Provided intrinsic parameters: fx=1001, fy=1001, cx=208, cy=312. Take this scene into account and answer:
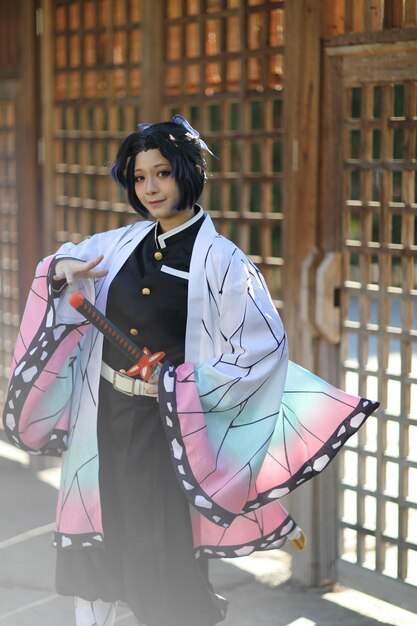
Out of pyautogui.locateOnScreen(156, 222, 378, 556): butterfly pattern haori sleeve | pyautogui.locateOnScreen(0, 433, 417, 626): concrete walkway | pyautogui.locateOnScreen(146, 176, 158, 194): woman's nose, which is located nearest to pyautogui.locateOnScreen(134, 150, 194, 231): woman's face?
pyautogui.locateOnScreen(146, 176, 158, 194): woman's nose

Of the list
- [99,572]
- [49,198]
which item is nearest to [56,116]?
[49,198]

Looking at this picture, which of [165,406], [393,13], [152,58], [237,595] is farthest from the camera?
[152,58]

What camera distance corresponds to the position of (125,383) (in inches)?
112

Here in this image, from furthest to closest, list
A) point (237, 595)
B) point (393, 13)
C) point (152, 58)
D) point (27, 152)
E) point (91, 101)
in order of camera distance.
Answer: point (27, 152) < point (91, 101) < point (152, 58) < point (237, 595) < point (393, 13)

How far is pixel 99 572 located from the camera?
118 inches

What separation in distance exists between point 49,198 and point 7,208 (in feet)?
2.41

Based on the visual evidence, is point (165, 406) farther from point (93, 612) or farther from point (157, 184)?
point (93, 612)

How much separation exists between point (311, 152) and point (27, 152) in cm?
221

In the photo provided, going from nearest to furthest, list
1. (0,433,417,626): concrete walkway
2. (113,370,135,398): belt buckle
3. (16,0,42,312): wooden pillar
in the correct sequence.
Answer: (113,370,135,398): belt buckle → (0,433,417,626): concrete walkway → (16,0,42,312): wooden pillar

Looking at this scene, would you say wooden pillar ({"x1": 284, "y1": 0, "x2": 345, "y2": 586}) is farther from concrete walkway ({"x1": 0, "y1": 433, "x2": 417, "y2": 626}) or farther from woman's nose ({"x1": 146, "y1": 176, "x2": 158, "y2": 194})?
woman's nose ({"x1": 146, "y1": 176, "x2": 158, "y2": 194})

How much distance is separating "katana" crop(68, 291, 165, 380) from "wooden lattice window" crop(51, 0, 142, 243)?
2.22 m

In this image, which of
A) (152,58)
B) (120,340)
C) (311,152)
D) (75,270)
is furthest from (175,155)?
(152,58)

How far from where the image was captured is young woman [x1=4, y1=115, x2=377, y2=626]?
266 cm

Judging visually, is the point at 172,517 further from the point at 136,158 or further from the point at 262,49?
the point at 262,49
